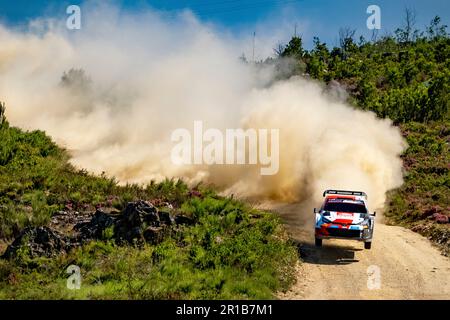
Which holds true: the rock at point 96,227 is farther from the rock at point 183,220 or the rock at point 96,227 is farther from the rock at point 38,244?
the rock at point 183,220

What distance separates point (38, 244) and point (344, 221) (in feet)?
39.7

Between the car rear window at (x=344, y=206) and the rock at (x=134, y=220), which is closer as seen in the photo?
the rock at (x=134, y=220)

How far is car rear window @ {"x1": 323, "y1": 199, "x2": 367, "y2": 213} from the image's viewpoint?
71.3 ft

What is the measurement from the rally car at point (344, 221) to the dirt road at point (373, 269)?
2.69 feet

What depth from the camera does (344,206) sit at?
2195cm

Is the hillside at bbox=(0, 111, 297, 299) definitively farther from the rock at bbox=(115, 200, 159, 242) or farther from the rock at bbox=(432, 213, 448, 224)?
the rock at bbox=(432, 213, 448, 224)

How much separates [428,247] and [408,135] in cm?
3698

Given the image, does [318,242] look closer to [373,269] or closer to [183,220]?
[373,269]

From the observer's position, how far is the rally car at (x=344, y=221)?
67.1 ft

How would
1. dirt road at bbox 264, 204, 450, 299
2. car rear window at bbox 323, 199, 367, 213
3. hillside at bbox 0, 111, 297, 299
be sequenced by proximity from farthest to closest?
car rear window at bbox 323, 199, 367, 213
dirt road at bbox 264, 204, 450, 299
hillside at bbox 0, 111, 297, 299

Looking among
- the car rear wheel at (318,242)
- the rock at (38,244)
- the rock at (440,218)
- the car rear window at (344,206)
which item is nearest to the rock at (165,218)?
the rock at (38,244)

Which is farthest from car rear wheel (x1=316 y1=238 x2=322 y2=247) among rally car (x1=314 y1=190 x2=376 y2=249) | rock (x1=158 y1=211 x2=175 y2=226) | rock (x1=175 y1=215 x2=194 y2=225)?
rock (x1=158 y1=211 x2=175 y2=226)
